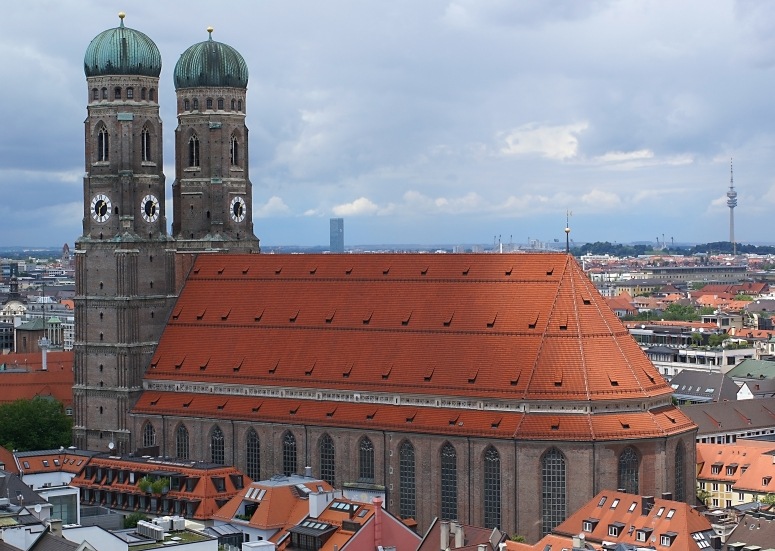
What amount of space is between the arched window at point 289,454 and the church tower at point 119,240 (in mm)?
15997

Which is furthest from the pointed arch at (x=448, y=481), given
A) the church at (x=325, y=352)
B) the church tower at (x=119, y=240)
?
the church tower at (x=119, y=240)

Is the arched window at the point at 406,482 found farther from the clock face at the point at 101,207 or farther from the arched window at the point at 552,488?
the clock face at the point at 101,207

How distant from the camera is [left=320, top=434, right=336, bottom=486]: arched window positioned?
123625 millimetres

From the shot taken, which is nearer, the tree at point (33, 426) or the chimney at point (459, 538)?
the chimney at point (459, 538)

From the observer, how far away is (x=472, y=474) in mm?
116125

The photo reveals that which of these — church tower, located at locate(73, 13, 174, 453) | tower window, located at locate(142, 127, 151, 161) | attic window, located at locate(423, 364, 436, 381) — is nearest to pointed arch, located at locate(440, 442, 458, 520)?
attic window, located at locate(423, 364, 436, 381)

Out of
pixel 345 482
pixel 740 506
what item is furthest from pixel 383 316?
pixel 740 506

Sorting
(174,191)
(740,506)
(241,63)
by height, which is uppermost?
(241,63)

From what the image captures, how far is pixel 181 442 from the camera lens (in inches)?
5212

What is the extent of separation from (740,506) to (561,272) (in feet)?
73.4

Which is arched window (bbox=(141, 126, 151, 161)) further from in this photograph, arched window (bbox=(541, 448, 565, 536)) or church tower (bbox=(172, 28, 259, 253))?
arched window (bbox=(541, 448, 565, 536))

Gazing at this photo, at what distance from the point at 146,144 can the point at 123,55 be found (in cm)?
761

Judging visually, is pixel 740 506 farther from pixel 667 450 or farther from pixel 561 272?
pixel 561 272

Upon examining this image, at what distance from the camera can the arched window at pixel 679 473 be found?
117m
